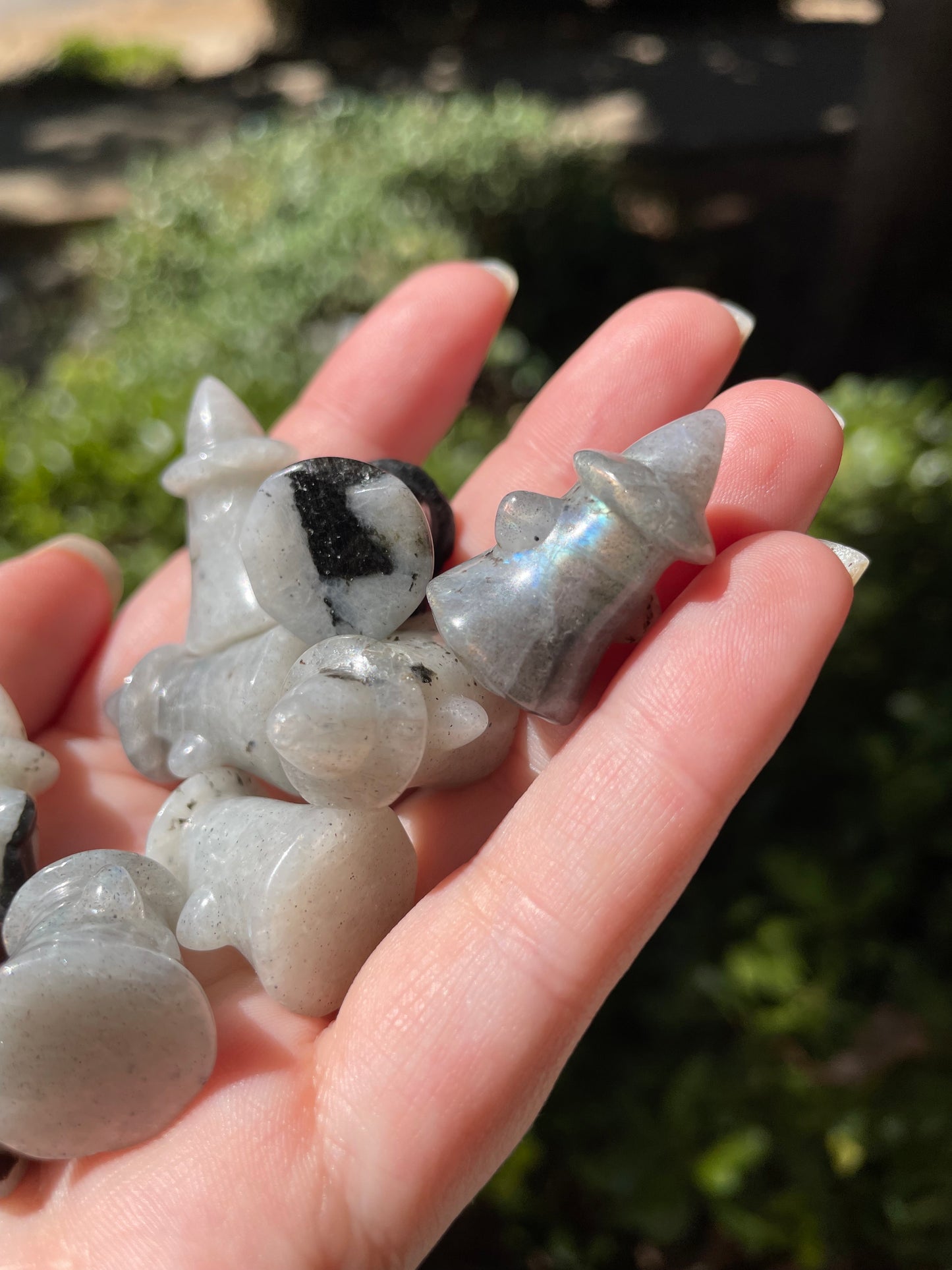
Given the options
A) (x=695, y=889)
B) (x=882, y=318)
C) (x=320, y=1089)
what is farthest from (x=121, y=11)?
(x=320, y=1089)

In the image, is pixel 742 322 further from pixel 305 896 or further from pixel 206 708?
pixel 305 896

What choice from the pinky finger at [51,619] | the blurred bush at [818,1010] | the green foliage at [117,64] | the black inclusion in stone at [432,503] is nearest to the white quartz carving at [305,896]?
the black inclusion in stone at [432,503]

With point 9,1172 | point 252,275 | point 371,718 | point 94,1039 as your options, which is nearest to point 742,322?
point 371,718

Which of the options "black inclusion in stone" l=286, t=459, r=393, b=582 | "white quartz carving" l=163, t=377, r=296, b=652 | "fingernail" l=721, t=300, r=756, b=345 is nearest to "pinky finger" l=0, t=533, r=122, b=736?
"white quartz carving" l=163, t=377, r=296, b=652

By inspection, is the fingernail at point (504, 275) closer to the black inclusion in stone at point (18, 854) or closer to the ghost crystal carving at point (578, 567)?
the ghost crystal carving at point (578, 567)

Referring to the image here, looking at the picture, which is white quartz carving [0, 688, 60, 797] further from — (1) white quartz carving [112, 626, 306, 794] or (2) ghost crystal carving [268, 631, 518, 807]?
(2) ghost crystal carving [268, 631, 518, 807]

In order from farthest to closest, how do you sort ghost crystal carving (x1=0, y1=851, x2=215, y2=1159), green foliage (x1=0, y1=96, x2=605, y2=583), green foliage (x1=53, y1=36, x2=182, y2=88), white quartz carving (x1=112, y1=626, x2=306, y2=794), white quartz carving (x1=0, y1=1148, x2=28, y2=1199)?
green foliage (x1=53, y1=36, x2=182, y2=88) → green foliage (x1=0, y1=96, x2=605, y2=583) → white quartz carving (x1=112, y1=626, x2=306, y2=794) → white quartz carving (x1=0, y1=1148, x2=28, y2=1199) → ghost crystal carving (x1=0, y1=851, x2=215, y2=1159)
